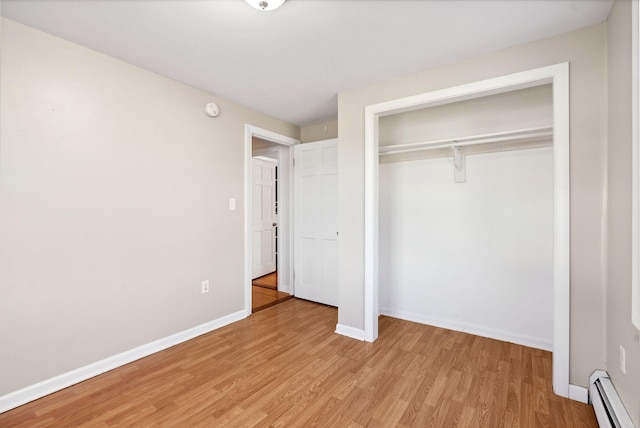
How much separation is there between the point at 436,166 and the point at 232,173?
2.13m

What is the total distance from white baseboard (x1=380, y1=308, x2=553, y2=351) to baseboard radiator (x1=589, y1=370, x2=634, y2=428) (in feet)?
2.41

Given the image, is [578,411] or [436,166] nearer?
[578,411]

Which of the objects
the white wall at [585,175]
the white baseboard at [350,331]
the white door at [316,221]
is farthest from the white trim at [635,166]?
the white door at [316,221]

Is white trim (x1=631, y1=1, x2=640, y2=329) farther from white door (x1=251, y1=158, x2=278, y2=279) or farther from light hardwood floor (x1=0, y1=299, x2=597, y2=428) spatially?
white door (x1=251, y1=158, x2=278, y2=279)

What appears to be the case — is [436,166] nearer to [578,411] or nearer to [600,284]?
[600,284]

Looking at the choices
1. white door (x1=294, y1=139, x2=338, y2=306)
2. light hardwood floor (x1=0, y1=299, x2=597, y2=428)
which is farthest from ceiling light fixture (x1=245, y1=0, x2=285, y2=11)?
light hardwood floor (x1=0, y1=299, x2=597, y2=428)

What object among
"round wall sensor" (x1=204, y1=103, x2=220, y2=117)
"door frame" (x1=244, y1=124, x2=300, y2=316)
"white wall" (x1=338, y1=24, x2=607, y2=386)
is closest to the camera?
"white wall" (x1=338, y1=24, x2=607, y2=386)

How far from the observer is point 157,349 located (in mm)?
2504

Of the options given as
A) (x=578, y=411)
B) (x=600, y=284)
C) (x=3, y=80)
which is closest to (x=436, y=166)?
(x=600, y=284)

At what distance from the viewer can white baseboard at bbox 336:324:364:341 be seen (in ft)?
9.02

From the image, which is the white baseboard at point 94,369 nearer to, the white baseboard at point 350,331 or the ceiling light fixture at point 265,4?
the white baseboard at point 350,331

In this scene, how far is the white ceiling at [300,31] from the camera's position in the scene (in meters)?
1.68

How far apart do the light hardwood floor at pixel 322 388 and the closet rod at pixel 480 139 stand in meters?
1.77

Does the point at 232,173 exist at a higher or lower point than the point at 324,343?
higher
